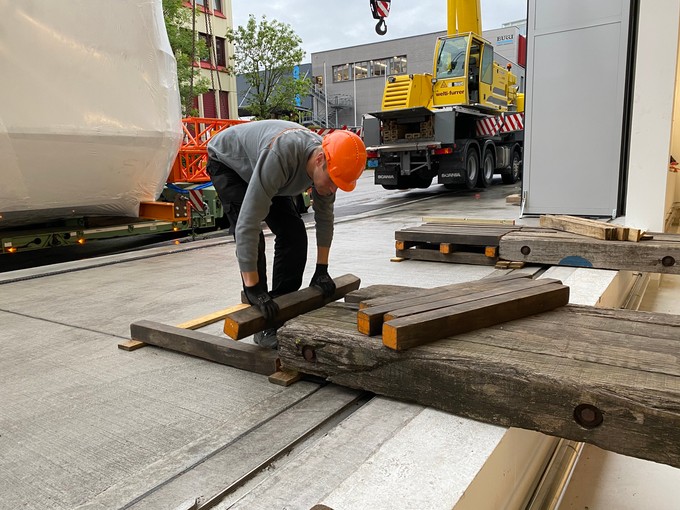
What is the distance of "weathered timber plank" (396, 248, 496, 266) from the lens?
17.5 ft

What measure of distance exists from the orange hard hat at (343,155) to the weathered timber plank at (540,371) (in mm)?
725

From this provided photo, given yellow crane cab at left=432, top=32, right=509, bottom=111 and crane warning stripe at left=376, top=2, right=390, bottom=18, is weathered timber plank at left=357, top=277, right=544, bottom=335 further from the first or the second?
crane warning stripe at left=376, top=2, right=390, bottom=18

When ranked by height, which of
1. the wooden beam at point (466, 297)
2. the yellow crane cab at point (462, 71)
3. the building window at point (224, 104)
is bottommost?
the wooden beam at point (466, 297)

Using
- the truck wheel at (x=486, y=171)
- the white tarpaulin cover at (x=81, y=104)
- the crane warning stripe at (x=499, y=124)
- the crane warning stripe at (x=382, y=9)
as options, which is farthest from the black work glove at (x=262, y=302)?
the crane warning stripe at (x=499, y=124)

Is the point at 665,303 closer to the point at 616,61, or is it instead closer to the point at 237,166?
the point at 616,61

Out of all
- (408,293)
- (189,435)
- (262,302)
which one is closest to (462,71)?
(408,293)

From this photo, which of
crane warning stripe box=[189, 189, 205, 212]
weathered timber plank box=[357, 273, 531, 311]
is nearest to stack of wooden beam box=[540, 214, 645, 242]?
weathered timber plank box=[357, 273, 531, 311]

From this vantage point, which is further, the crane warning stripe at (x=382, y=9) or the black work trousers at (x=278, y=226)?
the crane warning stripe at (x=382, y=9)

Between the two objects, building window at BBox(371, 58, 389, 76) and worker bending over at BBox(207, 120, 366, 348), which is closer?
worker bending over at BBox(207, 120, 366, 348)

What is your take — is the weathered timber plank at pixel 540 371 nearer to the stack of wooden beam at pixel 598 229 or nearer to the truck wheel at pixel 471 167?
the stack of wooden beam at pixel 598 229

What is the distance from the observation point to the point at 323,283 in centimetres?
332

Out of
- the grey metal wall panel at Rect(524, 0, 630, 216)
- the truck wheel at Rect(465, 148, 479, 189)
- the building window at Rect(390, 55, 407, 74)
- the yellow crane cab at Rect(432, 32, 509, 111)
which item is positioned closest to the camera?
the grey metal wall panel at Rect(524, 0, 630, 216)

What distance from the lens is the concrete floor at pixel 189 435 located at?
178 cm

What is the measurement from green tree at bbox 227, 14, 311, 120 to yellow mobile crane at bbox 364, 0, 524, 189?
1477 centimetres
